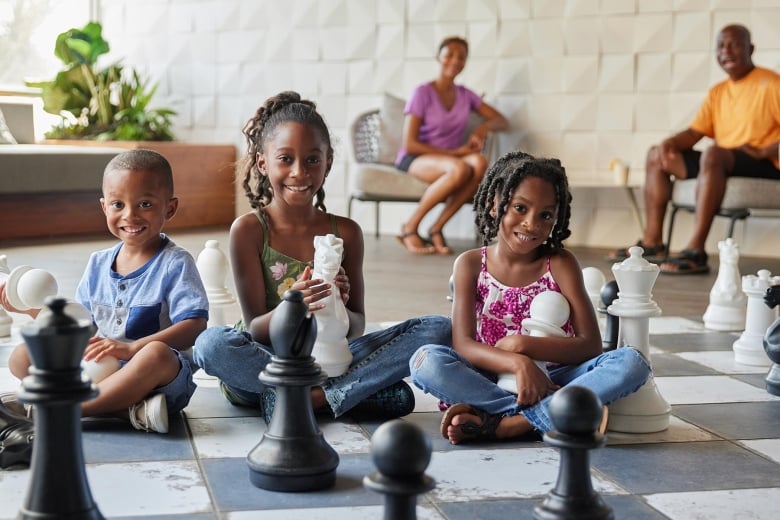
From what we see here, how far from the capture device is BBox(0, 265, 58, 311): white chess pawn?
215 centimetres

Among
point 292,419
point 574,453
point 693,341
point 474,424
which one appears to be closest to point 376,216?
point 693,341

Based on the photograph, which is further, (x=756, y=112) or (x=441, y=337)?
(x=756, y=112)

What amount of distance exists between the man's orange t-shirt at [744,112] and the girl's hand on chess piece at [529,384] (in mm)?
3484

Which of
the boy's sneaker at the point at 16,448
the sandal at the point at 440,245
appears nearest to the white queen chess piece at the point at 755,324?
the boy's sneaker at the point at 16,448

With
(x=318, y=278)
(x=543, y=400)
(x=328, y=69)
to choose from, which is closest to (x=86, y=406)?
(x=318, y=278)

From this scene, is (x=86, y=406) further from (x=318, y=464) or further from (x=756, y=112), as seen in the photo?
(x=756, y=112)

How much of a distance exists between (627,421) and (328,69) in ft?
17.0

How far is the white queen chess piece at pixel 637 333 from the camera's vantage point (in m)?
2.12

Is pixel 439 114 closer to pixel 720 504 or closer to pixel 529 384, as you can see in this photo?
pixel 529 384

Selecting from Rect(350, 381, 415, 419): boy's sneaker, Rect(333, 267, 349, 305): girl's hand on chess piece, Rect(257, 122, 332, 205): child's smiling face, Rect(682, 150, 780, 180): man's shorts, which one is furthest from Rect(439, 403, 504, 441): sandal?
Rect(682, 150, 780, 180): man's shorts

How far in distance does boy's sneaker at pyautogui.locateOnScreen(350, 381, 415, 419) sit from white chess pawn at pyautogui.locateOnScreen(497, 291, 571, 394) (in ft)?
0.82

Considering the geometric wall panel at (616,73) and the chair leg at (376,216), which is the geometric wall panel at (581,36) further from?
the chair leg at (376,216)

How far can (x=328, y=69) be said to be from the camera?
274 inches

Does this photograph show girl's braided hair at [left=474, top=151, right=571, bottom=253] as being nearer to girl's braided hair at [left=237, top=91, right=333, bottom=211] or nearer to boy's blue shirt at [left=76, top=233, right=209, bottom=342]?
girl's braided hair at [left=237, top=91, right=333, bottom=211]
